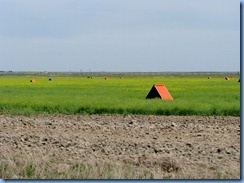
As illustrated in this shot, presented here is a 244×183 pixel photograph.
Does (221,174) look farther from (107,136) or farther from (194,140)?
(107,136)

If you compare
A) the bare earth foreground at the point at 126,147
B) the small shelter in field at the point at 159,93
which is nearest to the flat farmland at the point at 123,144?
the bare earth foreground at the point at 126,147

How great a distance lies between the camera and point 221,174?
1022 cm

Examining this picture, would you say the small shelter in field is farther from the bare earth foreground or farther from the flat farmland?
the bare earth foreground

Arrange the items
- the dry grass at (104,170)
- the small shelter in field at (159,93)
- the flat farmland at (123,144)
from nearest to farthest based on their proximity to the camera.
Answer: the dry grass at (104,170) < the flat farmland at (123,144) < the small shelter in field at (159,93)

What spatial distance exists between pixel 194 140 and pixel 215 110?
8136 millimetres

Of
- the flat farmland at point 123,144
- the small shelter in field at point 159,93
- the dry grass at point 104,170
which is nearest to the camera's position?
the dry grass at point 104,170

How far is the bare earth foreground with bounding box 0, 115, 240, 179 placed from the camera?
10859 mm

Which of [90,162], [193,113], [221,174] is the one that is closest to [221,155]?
[221,174]

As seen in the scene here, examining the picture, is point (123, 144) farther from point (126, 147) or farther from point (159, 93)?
point (159, 93)

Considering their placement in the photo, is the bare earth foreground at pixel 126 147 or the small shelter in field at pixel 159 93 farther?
the small shelter in field at pixel 159 93

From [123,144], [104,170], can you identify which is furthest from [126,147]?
[104,170]

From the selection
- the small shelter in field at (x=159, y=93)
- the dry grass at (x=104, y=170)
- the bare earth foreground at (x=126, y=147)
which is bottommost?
the dry grass at (x=104, y=170)

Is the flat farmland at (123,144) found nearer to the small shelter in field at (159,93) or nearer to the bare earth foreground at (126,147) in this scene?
the bare earth foreground at (126,147)

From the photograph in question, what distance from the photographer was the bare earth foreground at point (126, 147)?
428 inches
